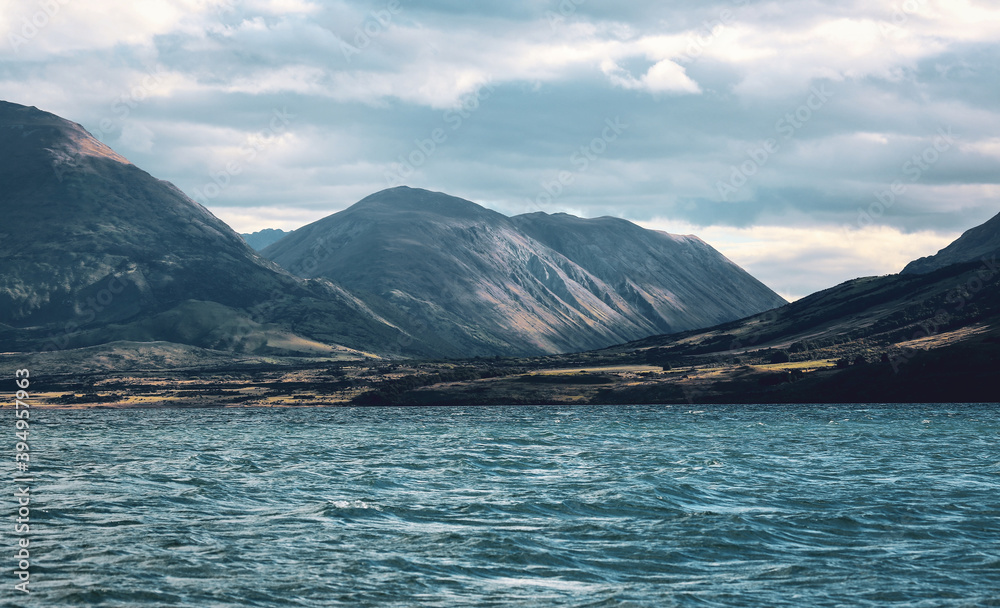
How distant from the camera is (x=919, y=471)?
2813 inches

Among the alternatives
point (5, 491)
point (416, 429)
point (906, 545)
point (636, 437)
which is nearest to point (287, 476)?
point (5, 491)

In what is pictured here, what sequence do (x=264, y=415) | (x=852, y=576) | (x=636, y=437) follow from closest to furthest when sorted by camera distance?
1. (x=852, y=576)
2. (x=636, y=437)
3. (x=264, y=415)

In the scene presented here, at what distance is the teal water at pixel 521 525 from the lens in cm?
3450

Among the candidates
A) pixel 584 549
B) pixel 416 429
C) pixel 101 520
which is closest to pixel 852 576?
pixel 584 549

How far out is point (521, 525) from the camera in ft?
159

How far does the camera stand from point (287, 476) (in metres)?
71.8

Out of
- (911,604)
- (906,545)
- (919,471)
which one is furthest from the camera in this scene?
(919,471)

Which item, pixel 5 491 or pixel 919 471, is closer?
pixel 5 491

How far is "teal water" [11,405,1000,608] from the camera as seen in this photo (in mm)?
34500

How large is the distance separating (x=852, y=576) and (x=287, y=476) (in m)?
47.6

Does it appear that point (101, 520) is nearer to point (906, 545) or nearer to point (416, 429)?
point (906, 545)

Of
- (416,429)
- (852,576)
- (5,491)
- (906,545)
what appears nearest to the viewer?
(852,576)

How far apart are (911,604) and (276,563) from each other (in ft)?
83.3

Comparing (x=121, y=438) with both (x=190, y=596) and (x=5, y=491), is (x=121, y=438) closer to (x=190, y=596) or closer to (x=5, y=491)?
(x=5, y=491)
